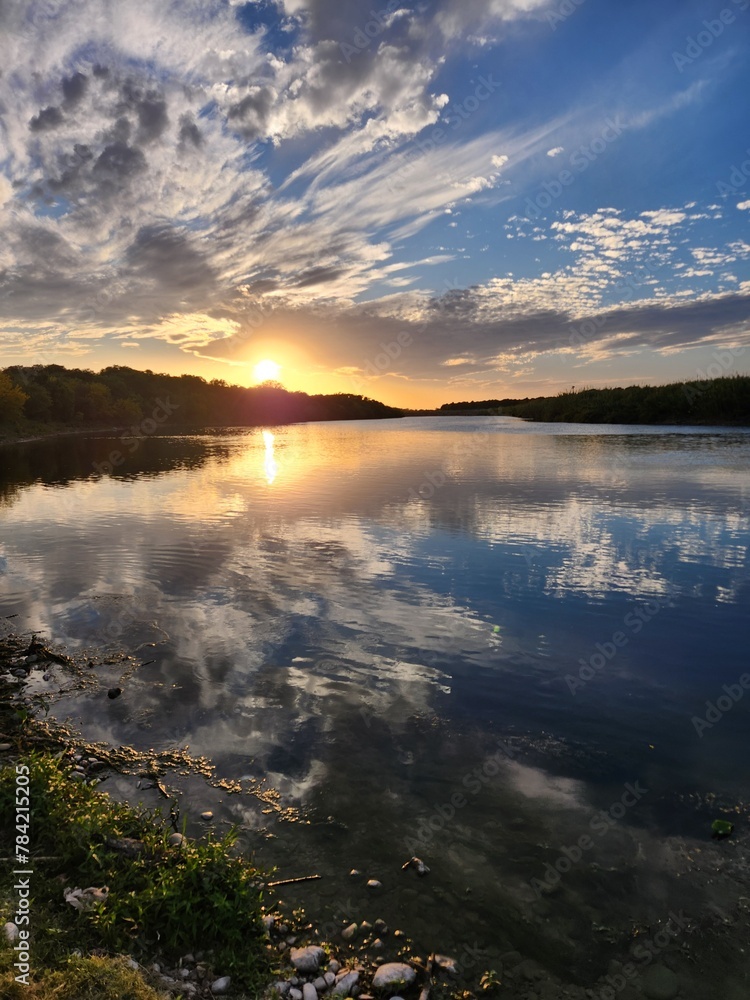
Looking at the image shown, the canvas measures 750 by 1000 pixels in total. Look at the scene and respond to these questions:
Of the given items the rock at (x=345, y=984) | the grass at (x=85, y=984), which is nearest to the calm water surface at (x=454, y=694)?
the rock at (x=345, y=984)

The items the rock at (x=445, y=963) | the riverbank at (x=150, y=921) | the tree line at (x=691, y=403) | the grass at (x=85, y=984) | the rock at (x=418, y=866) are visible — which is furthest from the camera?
the tree line at (x=691, y=403)

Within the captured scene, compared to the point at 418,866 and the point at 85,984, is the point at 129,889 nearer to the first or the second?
the point at 85,984

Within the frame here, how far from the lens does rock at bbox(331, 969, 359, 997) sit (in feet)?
21.3

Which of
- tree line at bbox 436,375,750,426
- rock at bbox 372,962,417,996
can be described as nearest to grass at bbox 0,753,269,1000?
rock at bbox 372,962,417,996

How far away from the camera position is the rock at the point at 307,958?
6824 mm

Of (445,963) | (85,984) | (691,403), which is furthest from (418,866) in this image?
(691,403)

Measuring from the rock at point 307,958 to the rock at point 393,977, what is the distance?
72cm

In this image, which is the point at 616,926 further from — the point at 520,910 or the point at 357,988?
the point at 357,988

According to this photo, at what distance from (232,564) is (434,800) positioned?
1767cm

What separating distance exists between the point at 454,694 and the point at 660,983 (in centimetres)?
728

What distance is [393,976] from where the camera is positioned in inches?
264

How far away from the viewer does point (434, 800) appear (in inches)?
400

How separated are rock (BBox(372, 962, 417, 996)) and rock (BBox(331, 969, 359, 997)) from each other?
0.24m

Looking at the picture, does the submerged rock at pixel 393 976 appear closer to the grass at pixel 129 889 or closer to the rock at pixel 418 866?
the grass at pixel 129 889
